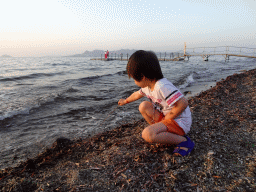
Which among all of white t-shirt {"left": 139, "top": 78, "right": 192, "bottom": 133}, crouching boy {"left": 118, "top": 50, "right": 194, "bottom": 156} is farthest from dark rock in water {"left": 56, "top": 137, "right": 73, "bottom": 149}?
white t-shirt {"left": 139, "top": 78, "right": 192, "bottom": 133}

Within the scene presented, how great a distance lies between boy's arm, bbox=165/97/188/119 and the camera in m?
2.00

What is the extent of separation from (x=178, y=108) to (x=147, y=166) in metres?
0.82

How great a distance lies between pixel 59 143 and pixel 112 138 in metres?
1.06

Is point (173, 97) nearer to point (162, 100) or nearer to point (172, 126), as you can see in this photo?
point (162, 100)

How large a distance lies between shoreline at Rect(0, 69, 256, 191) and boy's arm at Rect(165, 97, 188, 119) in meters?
0.53

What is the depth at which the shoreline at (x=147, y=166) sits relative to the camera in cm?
166

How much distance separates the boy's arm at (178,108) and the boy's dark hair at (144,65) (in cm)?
44

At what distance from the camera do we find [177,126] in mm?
2217

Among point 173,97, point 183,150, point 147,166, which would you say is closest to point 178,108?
point 173,97

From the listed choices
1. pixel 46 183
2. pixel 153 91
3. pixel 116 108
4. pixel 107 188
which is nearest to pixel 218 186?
pixel 107 188

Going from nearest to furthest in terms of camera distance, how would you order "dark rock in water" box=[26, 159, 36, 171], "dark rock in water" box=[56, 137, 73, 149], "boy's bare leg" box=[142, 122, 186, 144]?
"boy's bare leg" box=[142, 122, 186, 144] → "dark rock in water" box=[26, 159, 36, 171] → "dark rock in water" box=[56, 137, 73, 149]

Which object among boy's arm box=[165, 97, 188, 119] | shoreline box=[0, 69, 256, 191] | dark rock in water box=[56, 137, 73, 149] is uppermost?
boy's arm box=[165, 97, 188, 119]

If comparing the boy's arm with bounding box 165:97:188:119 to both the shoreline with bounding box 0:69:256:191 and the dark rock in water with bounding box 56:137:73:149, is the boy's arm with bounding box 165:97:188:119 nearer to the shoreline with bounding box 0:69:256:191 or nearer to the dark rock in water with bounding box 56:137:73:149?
the shoreline with bounding box 0:69:256:191

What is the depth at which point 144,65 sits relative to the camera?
6.51 feet
